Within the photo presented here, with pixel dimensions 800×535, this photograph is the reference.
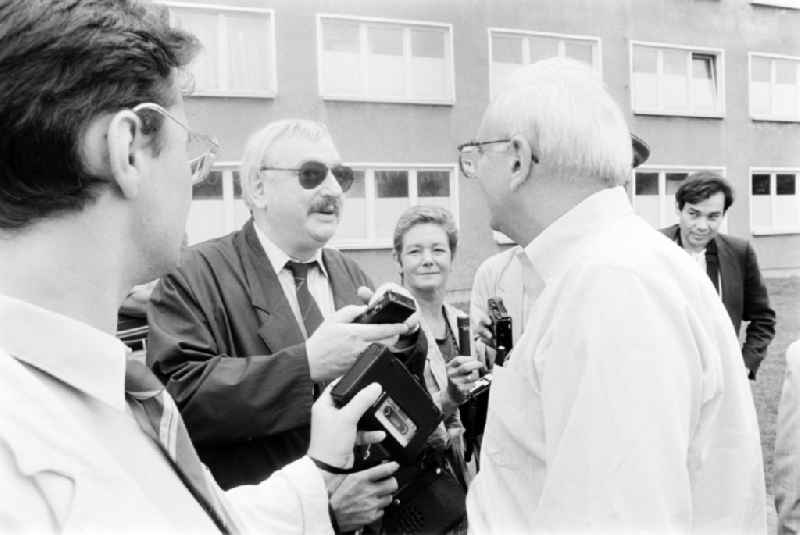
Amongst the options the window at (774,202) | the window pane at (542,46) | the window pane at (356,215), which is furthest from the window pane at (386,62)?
the window at (774,202)

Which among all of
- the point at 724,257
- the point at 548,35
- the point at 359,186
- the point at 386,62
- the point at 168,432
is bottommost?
the point at 168,432

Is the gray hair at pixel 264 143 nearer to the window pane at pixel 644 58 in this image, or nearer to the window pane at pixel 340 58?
the window pane at pixel 340 58

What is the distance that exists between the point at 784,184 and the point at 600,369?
70.7 ft

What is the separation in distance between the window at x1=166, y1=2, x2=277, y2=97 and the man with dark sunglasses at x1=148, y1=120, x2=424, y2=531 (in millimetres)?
11416

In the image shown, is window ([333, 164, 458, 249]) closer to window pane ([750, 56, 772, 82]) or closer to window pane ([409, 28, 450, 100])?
window pane ([409, 28, 450, 100])

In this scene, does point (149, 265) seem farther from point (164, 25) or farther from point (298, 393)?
point (298, 393)

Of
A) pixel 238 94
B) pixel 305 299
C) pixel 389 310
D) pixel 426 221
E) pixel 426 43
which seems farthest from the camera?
pixel 426 43

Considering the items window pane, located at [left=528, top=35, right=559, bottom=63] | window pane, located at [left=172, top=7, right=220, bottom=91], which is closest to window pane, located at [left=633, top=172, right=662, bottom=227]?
window pane, located at [left=528, top=35, right=559, bottom=63]

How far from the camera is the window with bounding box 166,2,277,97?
13742 mm

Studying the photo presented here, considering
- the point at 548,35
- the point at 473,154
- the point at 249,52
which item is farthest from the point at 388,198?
the point at 473,154

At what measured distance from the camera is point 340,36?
1443cm

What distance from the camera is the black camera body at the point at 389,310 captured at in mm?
2227

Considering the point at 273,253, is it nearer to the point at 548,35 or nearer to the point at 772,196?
the point at 548,35

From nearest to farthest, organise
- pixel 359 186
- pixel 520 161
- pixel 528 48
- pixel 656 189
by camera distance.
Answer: pixel 520 161 → pixel 359 186 → pixel 528 48 → pixel 656 189
